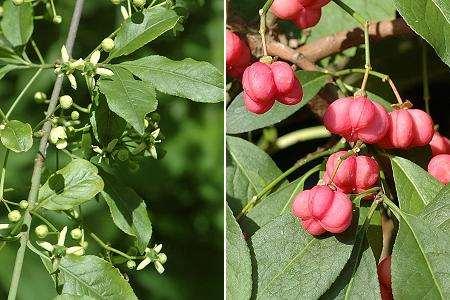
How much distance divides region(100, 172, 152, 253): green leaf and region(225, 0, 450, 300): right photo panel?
0.08 meters

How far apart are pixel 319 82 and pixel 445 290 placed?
0.26 meters

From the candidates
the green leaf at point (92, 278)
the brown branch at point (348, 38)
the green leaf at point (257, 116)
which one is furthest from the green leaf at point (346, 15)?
the green leaf at point (92, 278)

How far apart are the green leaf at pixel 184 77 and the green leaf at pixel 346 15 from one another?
0.27 meters

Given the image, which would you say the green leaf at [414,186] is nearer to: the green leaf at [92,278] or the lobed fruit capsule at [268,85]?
the lobed fruit capsule at [268,85]

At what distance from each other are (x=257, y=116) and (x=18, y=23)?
26 cm

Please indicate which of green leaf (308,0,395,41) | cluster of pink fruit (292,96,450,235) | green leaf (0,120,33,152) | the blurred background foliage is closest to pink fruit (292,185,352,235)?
cluster of pink fruit (292,96,450,235)

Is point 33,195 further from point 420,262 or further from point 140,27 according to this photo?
point 420,262

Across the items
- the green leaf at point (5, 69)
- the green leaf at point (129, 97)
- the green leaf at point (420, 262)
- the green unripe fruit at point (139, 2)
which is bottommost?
the green leaf at point (420, 262)

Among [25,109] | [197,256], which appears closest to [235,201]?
[25,109]

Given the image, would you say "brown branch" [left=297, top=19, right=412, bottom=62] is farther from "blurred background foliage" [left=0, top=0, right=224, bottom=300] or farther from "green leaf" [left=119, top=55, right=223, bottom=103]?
"blurred background foliage" [left=0, top=0, right=224, bottom=300]

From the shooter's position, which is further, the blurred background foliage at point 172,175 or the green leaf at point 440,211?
the blurred background foliage at point 172,175

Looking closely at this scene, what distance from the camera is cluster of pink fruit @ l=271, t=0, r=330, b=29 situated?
2.67 feet

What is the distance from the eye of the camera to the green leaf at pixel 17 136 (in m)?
0.73

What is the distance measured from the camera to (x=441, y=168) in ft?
2.60
